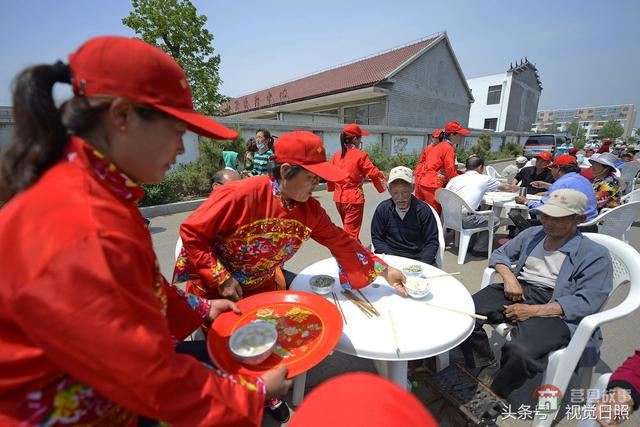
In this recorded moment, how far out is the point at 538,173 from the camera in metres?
5.71

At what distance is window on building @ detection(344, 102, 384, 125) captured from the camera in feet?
58.4

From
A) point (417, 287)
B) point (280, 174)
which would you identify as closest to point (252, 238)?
point (280, 174)

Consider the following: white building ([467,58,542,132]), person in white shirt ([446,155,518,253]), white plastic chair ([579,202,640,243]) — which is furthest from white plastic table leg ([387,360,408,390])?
white building ([467,58,542,132])

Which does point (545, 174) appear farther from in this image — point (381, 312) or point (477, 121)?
point (477, 121)

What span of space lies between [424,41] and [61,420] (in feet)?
78.4

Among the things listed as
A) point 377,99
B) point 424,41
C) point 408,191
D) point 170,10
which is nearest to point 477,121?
point 424,41

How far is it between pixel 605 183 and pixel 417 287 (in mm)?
4925

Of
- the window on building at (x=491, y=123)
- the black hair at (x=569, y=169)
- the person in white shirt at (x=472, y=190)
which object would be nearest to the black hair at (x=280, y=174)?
the person in white shirt at (x=472, y=190)

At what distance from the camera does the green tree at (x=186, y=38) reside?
14570mm

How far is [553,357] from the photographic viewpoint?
1.78 m

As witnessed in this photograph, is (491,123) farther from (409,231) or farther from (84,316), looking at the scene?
(84,316)

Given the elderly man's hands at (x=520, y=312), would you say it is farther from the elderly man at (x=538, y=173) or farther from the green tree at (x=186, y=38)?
the green tree at (x=186, y=38)

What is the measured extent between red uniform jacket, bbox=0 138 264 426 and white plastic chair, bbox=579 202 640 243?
469 centimetres

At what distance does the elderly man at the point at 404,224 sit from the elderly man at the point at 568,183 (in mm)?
964
